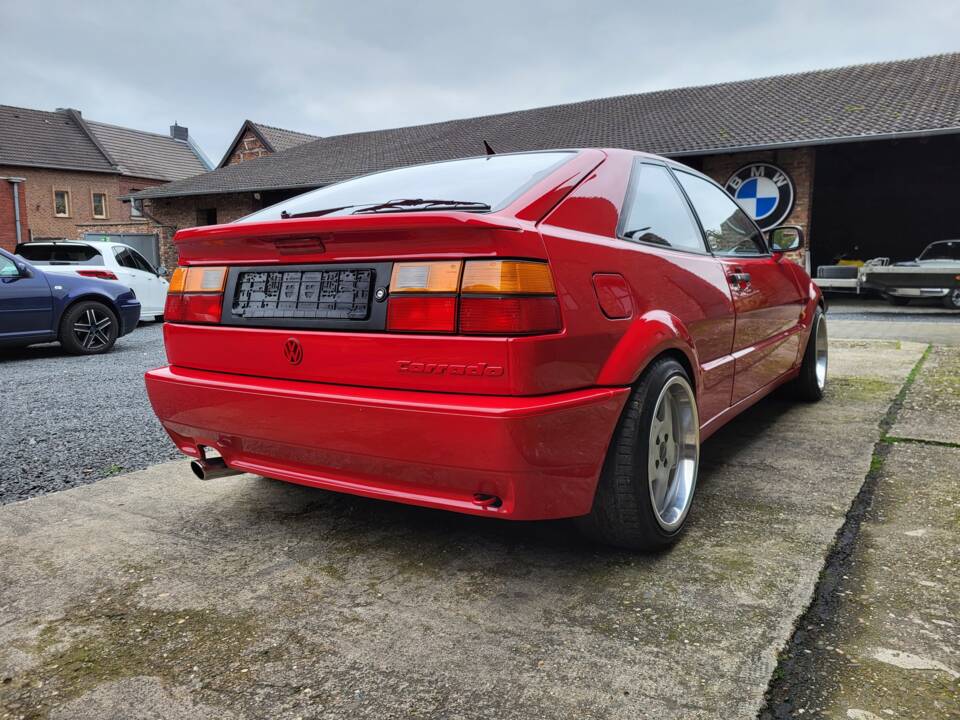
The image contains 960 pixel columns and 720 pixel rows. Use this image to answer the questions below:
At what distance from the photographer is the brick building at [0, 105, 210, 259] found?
1510 inches

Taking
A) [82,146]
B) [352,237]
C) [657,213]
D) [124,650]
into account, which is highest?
[82,146]

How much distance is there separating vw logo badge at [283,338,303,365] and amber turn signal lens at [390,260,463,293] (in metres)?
0.37

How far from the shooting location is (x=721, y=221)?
3.39m

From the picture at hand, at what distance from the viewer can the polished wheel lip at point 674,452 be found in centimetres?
239

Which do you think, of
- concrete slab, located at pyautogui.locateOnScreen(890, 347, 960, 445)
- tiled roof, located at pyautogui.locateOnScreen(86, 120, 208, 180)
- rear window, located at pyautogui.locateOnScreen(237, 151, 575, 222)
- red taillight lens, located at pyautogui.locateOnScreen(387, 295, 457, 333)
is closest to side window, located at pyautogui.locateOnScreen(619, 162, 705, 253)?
rear window, located at pyautogui.locateOnScreen(237, 151, 575, 222)

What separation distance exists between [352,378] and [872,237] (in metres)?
27.0

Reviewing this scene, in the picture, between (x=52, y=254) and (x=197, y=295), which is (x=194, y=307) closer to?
(x=197, y=295)

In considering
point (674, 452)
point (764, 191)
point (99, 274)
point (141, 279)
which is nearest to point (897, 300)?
point (764, 191)

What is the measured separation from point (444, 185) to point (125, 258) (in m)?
10.1

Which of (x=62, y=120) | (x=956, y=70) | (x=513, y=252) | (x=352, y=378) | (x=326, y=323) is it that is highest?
(x=62, y=120)

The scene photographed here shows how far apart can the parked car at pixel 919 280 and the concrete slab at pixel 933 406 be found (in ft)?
27.3

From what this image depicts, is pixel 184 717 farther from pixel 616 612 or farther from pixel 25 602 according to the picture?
pixel 616 612

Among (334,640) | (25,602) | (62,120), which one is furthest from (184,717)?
(62,120)

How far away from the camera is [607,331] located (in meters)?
2.12
